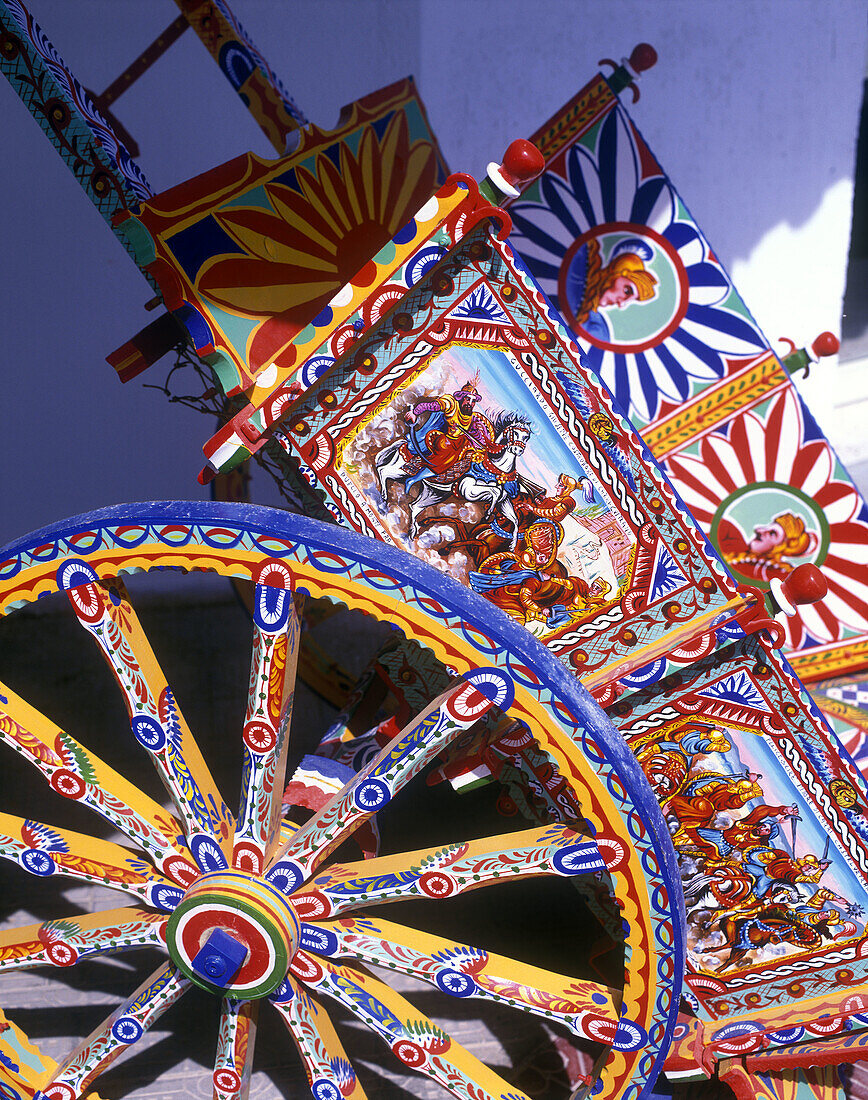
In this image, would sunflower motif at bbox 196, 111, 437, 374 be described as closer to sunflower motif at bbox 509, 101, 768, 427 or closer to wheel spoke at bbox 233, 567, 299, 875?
wheel spoke at bbox 233, 567, 299, 875

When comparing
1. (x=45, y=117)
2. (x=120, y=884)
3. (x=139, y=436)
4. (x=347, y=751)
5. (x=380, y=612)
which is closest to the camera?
(x=380, y=612)

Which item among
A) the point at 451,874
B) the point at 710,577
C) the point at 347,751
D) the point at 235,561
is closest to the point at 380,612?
the point at 235,561

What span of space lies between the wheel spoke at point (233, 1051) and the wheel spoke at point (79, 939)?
0.52 ft

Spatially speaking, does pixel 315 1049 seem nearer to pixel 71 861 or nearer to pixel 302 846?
pixel 302 846

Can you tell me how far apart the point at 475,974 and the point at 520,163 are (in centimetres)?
120

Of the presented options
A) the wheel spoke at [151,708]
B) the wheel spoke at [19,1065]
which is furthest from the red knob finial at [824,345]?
the wheel spoke at [19,1065]

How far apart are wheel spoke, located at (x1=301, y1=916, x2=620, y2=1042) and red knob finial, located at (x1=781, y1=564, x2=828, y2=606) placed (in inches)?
25.9

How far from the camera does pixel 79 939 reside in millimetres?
1538

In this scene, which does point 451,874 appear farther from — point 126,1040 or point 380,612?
point 126,1040

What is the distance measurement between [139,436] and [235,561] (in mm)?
2775

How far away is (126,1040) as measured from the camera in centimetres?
154

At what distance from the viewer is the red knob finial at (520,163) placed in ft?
4.62

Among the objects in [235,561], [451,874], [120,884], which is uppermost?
[235,561]

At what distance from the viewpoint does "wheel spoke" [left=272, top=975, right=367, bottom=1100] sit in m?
1.49
